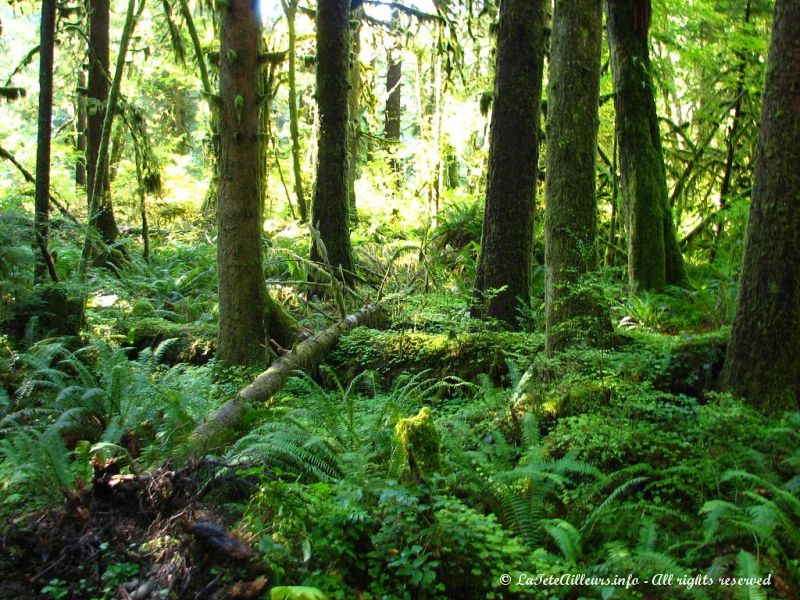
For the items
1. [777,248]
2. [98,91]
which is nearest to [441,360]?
[777,248]

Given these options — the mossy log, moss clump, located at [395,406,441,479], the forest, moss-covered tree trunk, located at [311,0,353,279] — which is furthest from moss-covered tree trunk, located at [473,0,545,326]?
moss clump, located at [395,406,441,479]

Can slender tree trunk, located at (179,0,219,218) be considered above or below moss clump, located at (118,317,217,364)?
above

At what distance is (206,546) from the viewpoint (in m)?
2.90

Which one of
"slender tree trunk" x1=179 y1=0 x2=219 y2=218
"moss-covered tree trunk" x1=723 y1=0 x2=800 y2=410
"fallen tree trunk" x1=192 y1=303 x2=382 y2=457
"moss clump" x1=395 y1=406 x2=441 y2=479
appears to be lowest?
"fallen tree trunk" x1=192 y1=303 x2=382 y2=457

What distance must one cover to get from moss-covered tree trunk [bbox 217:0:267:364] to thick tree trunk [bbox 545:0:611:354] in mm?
3572

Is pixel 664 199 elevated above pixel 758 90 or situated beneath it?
situated beneath

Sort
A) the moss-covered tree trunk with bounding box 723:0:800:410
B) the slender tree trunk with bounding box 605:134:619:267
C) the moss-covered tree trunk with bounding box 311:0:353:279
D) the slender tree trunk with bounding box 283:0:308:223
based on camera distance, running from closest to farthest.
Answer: the moss-covered tree trunk with bounding box 723:0:800:410, the slender tree trunk with bounding box 283:0:308:223, the moss-covered tree trunk with bounding box 311:0:353:279, the slender tree trunk with bounding box 605:134:619:267

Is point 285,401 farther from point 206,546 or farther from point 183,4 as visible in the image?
point 183,4

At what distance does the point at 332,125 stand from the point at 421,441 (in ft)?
23.5

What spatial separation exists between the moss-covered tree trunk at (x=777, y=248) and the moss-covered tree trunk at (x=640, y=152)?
3.83 metres

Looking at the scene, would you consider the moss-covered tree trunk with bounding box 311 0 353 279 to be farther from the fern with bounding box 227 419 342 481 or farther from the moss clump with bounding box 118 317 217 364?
the fern with bounding box 227 419 342 481

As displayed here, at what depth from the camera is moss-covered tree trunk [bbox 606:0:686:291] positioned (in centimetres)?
904

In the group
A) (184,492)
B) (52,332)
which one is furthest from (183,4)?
(184,492)

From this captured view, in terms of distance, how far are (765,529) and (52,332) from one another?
745 cm
